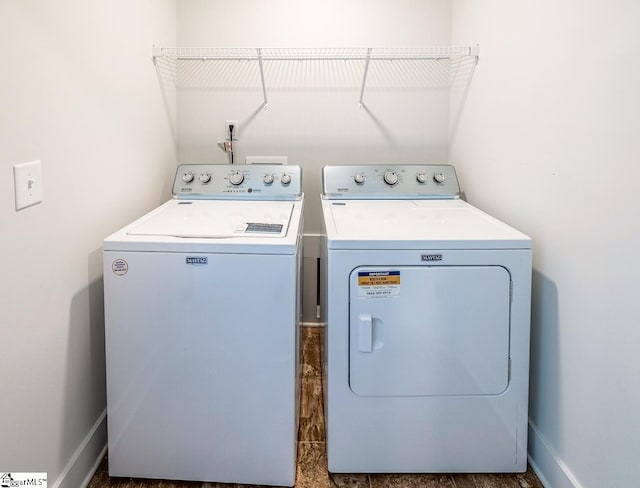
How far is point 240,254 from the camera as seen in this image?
153 cm

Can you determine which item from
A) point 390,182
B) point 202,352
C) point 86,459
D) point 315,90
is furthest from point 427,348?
point 315,90

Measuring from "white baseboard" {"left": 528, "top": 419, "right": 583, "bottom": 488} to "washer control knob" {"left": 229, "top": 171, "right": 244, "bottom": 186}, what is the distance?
1.56 m

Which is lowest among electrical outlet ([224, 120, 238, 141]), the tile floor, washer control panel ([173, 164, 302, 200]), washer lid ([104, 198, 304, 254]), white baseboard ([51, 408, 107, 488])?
the tile floor

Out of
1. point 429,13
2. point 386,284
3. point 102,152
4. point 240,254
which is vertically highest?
point 429,13

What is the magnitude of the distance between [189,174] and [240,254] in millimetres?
1005

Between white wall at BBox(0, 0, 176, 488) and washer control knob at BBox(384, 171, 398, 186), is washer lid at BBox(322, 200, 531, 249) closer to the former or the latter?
washer control knob at BBox(384, 171, 398, 186)

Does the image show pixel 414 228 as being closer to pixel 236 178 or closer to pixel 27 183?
pixel 236 178

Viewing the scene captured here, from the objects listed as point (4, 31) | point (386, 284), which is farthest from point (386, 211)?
point (4, 31)

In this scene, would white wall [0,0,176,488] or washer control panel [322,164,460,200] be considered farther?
washer control panel [322,164,460,200]

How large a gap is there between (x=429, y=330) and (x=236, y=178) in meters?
1.20

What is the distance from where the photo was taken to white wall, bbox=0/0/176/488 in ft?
4.11

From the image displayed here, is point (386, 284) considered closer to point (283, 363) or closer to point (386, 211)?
point (283, 363)

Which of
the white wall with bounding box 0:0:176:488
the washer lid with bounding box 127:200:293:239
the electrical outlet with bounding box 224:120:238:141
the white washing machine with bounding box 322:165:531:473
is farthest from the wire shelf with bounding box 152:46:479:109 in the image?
the white washing machine with bounding box 322:165:531:473

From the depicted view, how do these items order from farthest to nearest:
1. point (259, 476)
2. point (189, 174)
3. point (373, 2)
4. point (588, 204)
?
point (373, 2), point (189, 174), point (259, 476), point (588, 204)
